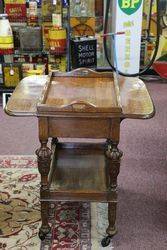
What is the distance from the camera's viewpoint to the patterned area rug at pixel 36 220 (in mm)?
1966

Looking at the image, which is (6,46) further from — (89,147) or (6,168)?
(89,147)

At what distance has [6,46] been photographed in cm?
381

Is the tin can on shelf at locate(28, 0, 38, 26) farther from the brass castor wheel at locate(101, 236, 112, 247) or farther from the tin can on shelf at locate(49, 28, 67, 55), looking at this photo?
the brass castor wheel at locate(101, 236, 112, 247)

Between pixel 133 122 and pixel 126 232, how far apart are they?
1605 millimetres

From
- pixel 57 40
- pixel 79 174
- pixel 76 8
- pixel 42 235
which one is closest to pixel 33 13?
pixel 57 40

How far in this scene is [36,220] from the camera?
214 cm

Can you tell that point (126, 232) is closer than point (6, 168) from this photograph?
Yes

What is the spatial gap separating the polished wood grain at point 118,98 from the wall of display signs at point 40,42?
1.80m

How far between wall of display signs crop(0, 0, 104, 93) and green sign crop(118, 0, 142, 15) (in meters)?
0.48

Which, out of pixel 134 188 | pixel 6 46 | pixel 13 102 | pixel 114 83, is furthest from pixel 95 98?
pixel 6 46

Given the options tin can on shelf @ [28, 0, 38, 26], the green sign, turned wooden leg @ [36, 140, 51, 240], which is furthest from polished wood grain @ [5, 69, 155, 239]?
the green sign

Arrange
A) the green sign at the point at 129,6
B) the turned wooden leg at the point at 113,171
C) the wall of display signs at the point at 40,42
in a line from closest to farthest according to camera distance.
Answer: the turned wooden leg at the point at 113,171 → the wall of display signs at the point at 40,42 → the green sign at the point at 129,6

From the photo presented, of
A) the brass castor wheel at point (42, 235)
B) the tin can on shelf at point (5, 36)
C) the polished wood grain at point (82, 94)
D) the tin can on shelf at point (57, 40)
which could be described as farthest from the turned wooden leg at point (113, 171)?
the tin can on shelf at point (5, 36)

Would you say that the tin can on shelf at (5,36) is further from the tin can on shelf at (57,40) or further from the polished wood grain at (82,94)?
the polished wood grain at (82,94)
